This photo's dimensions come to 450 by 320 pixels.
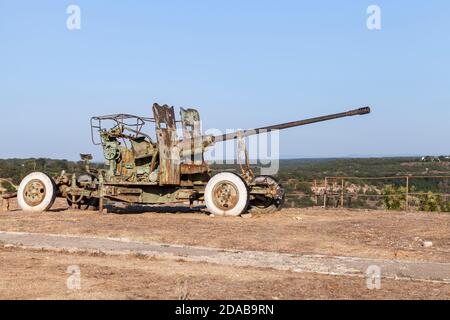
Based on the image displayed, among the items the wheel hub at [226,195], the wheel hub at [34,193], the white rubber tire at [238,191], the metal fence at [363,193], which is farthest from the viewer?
the metal fence at [363,193]

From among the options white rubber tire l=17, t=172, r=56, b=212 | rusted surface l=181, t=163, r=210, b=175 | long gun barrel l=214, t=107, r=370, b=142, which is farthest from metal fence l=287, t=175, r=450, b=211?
white rubber tire l=17, t=172, r=56, b=212

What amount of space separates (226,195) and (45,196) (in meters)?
5.93

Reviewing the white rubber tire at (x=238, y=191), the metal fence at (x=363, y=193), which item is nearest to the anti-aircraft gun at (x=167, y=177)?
the white rubber tire at (x=238, y=191)

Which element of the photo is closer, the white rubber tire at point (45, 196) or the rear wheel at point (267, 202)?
the rear wheel at point (267, 202)

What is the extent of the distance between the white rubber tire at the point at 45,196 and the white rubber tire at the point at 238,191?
516cm

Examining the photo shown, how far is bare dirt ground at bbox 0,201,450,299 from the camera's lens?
8.56 metres

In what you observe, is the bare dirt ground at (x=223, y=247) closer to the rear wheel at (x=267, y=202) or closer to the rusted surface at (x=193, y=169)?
the rear wheel at (x=267, y=202)

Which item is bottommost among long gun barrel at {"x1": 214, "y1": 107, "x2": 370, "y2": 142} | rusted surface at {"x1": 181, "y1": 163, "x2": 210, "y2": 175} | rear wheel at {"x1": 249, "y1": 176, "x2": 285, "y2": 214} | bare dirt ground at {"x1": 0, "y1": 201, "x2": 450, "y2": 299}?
bare dirt ground at {"x1": 0, "y1": 201, "x2": 450, "y2": 299}

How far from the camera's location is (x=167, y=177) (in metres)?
19.5

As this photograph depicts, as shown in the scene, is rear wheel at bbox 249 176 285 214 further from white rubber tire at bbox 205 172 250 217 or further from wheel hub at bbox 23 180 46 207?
wheel hub at bbox 23 180 46 207

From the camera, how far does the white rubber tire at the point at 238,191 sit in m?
18.9

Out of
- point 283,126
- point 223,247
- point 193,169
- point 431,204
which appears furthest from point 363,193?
point 223,247
